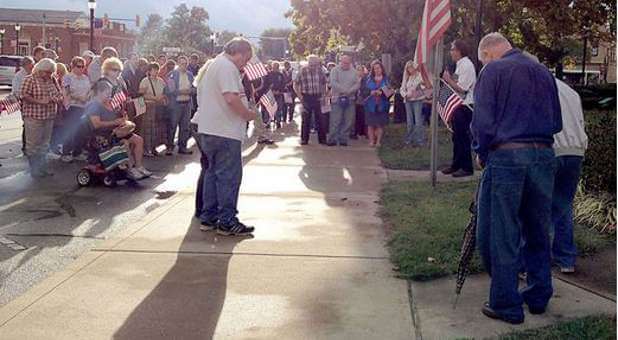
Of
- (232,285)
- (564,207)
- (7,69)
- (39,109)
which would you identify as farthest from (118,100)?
(7,69)

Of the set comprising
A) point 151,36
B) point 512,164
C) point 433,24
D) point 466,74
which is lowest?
point 512,164

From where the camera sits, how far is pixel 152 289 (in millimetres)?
5949

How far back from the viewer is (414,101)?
1536cm

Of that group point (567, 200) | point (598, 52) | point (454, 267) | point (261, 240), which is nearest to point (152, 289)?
point (261, 240)

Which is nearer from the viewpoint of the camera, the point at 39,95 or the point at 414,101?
the point at 39,95

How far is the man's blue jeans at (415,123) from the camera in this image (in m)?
15.4

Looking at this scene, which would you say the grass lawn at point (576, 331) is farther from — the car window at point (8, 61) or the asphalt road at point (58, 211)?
the car window at point (8, 61)

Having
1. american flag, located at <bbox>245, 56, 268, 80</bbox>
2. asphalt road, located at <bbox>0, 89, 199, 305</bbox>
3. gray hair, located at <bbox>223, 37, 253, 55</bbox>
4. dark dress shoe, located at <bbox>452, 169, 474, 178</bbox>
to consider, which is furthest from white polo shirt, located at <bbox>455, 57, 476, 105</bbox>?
gray hair, located at <bbox>223, 37, 253, 55</bbox>

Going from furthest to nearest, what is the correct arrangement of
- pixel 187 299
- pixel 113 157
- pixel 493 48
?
1. pixel 113 157
2. pixel 187 299
3. pixel 493 48

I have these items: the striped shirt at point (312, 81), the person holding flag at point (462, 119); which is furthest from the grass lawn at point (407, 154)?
the striped shirt at point (312, 81)

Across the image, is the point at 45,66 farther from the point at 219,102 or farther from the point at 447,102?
the point at 447,102

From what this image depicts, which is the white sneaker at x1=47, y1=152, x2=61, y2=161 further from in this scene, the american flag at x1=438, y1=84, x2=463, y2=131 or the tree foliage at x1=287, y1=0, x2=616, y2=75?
the tree foliage at x1=287, y1=0, x2=616, y2=75

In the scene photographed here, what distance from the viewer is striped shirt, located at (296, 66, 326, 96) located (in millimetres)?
16438

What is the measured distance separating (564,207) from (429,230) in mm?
1719
